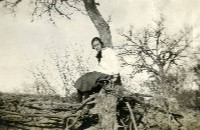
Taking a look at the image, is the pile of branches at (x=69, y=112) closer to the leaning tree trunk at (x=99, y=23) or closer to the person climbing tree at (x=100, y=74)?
the person climbing tree at (x=100, y=74)

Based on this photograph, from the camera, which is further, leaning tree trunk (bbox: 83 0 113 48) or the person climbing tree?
leaning tree trunk (bbox: 83 0 113 48)

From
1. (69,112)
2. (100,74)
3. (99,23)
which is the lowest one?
(69,112)

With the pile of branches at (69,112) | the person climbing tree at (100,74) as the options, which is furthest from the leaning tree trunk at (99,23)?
the pile of branches at (69,112)

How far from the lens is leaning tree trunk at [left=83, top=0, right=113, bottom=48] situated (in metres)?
7.99

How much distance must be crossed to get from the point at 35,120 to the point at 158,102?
3.34 m

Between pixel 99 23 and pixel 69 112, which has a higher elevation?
pixel 99 23

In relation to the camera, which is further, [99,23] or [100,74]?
[99,23]

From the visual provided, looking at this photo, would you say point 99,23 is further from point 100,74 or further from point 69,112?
point 69,112

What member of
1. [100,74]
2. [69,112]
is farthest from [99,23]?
[69,112]

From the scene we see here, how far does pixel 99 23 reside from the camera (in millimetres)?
8211

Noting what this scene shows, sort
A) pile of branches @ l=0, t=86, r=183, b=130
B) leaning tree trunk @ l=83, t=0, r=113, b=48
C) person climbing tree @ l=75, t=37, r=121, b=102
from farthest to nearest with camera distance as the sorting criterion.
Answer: leaning tree trunk @ l=83, t=0, r=113, b=48 → pile of branches @ l=0, t=86, r=183, b=130 → person climbing tree @ l=75, t=37, r=121, b=102

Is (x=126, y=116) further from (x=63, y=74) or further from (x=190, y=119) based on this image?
(x=63, y=74)

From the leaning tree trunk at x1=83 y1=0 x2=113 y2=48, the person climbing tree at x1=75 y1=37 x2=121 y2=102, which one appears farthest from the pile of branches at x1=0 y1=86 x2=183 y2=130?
the leaning tree trunk at x1=83 y1=0 x2=113 y2=48

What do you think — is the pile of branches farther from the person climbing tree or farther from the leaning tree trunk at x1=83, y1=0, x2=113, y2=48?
the leaning tree trunk at x1=83, y1=0, x2=113, y2=48
